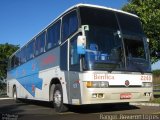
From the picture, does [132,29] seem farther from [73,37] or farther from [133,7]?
[133,7]

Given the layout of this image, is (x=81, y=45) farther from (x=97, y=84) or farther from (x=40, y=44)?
(x=40, y=44)

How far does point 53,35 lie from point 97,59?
3913mm

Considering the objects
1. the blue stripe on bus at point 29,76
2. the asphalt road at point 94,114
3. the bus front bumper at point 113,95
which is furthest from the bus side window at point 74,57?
the blue stripe on bus at point 29,76

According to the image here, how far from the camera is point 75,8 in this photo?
12.7 metres

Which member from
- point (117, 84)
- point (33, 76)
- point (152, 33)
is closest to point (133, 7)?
point (152, 33)

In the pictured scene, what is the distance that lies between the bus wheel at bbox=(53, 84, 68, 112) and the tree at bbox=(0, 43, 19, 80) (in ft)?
130

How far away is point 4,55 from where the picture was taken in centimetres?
5441

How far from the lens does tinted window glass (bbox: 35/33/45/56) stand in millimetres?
16750

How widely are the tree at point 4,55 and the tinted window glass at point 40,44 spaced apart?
35743 millimetres

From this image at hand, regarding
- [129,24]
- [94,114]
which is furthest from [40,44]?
[94,114]

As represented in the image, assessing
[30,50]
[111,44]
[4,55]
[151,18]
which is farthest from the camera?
[4,55]

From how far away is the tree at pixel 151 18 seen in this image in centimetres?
1997

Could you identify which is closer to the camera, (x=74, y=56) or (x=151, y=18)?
(x=74, y=56)

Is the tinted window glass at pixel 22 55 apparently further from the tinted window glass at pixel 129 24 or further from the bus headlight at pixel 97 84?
the bus headlight at pixel 97 84
